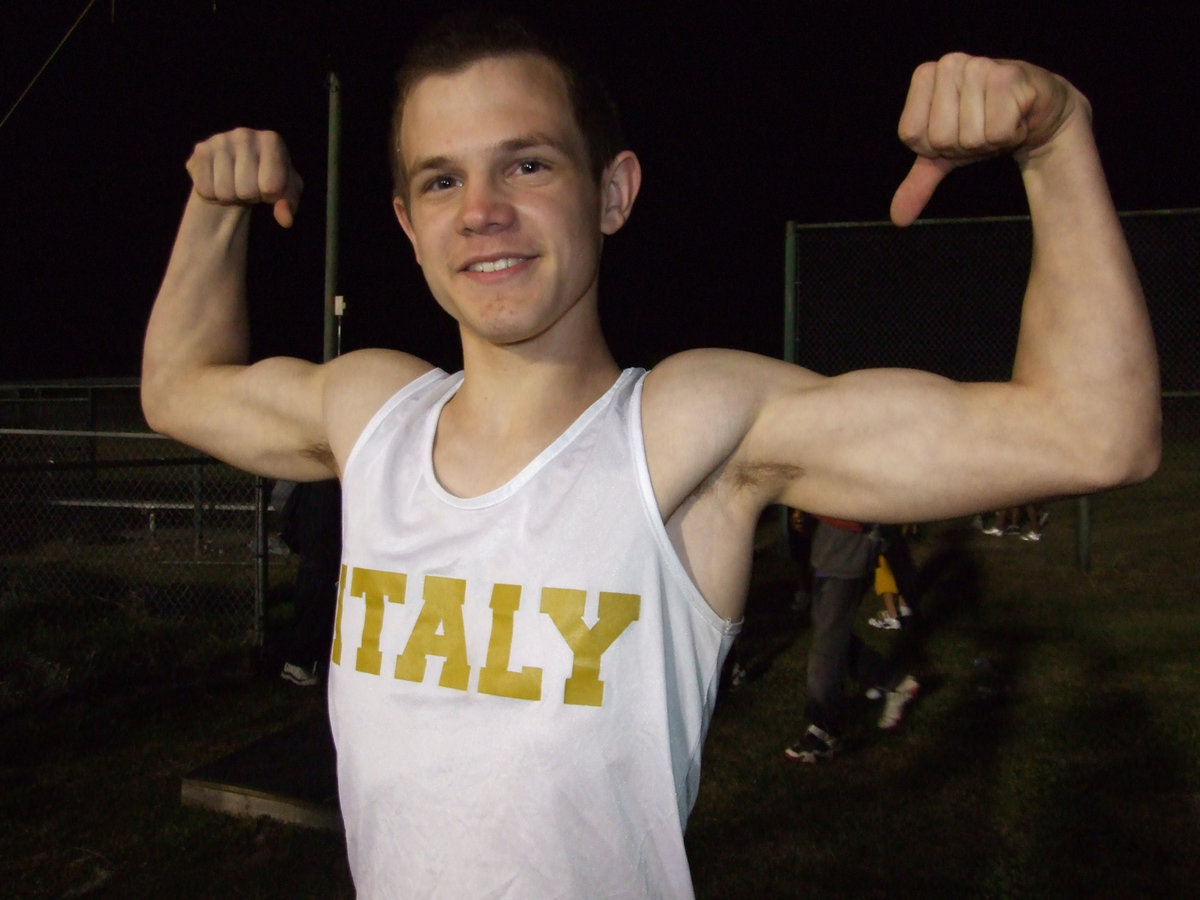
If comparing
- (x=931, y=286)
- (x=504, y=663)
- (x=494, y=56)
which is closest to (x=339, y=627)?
(x=504, y=663)

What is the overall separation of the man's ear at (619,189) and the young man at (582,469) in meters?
0.05

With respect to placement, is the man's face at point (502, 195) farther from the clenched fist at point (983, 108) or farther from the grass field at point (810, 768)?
the grass field at point (810, 768)

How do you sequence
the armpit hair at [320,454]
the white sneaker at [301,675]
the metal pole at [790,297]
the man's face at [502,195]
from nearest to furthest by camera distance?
the man's face at [502,195]
the armpit hair at [320,454]
the white sneaker at [301,675]
the metal pole at [790,297]

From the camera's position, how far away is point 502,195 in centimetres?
146

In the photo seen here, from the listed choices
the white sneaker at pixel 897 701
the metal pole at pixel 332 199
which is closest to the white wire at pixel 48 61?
the metal pole at pixel 332 199

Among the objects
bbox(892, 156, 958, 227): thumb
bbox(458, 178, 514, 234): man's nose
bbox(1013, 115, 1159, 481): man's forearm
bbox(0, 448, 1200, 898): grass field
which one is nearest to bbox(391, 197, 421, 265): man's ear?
bbox(458, 178, 514, 234): man's nose

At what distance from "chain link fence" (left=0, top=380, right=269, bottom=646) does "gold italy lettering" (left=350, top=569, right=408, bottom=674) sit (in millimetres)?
4571

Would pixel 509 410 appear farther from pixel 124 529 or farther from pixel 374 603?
pixel 124 529

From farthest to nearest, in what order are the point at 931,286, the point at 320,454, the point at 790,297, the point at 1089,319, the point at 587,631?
the point at 931,286
the point at 790,297
the point at 320,454
the point at 587,631
the point at 1089,319

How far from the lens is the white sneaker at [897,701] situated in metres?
5.39

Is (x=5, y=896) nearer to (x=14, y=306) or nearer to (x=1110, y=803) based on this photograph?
(x=1110, y=803)

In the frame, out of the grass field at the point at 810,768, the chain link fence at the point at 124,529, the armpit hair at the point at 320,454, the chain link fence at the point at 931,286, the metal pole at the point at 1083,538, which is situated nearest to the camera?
the armpit hair at the point at 320,454

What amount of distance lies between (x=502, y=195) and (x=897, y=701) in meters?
4.81

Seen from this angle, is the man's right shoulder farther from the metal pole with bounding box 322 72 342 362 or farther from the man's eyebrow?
the metal pole with bounding box 322 72 342 362
